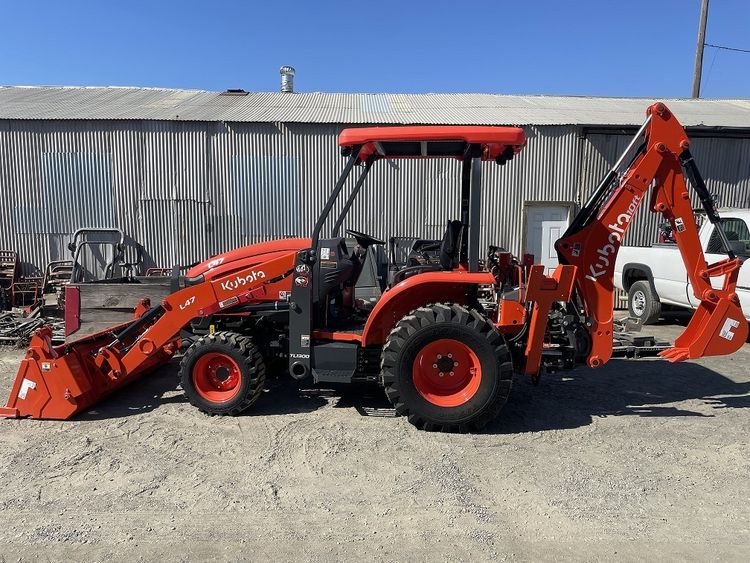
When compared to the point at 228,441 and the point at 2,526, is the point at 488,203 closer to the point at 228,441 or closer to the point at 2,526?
the point at 228,441

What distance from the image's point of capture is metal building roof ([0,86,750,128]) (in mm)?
10625

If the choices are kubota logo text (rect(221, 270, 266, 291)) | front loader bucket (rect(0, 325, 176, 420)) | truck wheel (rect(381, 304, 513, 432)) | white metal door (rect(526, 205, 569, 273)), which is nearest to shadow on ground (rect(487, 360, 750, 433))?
truck wheel (rect(381, 304, 513, 432))

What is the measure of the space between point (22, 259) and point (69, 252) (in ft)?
3.14

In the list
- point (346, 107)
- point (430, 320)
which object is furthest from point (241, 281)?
point (346, 107)

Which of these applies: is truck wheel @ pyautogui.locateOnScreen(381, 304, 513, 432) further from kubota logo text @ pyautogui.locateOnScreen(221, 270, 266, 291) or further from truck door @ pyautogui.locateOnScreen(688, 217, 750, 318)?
truck door @ pyautogui.locateOnScreen(688, 217, 750, 318)

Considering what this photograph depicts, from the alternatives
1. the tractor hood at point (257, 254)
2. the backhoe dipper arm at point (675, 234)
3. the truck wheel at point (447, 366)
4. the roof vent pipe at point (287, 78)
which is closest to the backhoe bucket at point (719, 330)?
the backhoe dipper arm at point (675, 234)

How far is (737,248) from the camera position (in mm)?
6965

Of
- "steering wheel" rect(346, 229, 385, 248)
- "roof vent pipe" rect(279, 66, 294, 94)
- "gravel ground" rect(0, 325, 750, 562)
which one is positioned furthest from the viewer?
"roof vent pipe" rect(279, 66, 294, 94)

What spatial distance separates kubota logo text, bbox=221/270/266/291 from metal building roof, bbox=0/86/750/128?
6703 millimetres

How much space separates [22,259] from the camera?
10.4m

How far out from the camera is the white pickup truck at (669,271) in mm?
6938

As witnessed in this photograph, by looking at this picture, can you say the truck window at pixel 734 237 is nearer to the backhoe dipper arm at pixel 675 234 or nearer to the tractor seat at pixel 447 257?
the backhoe dipper arm at pixel 675 234

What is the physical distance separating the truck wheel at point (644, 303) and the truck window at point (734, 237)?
1270mm

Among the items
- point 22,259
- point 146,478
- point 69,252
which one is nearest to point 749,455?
point 146,478
